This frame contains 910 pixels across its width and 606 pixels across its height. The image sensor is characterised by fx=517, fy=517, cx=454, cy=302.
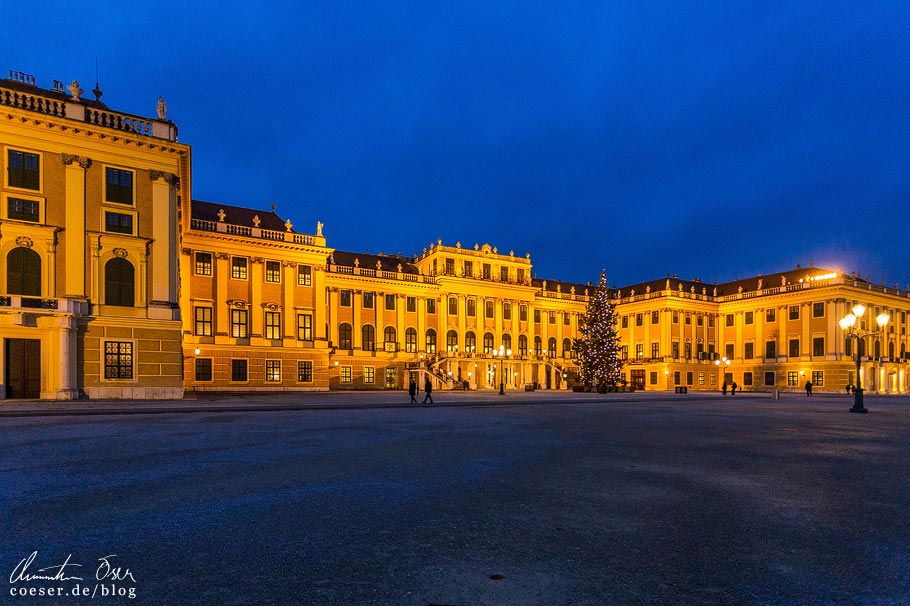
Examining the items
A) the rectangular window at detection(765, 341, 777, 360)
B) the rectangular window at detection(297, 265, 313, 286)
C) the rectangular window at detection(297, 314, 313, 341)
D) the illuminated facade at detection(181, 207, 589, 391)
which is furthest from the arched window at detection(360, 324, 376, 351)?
the rectangular window at detection(765, 341, 777, 360)

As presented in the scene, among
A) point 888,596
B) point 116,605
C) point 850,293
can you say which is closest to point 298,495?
point 116,605

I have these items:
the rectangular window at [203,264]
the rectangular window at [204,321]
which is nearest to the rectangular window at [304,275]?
the rectangular window at [203,264]

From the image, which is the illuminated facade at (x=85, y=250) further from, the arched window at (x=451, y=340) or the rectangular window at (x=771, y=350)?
the rectangular window at (x=771, y=350)

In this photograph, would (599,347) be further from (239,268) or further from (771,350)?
(239,268)

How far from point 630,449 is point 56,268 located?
30449 mm

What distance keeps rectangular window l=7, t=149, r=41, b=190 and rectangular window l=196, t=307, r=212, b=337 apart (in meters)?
17.9

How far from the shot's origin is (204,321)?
44.6 m

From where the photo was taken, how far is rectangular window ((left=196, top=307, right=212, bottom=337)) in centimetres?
4425

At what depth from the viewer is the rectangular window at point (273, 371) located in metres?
45.8

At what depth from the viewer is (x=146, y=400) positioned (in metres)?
28.4

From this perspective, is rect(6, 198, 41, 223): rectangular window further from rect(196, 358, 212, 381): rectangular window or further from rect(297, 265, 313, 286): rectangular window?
rect(297, 265, 313, 286): rectangular window

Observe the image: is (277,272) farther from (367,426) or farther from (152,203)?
(367,426)

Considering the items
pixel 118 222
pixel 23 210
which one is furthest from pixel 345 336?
pixel 23 210

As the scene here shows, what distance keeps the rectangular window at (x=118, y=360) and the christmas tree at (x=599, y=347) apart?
A: 4042 centimetres
